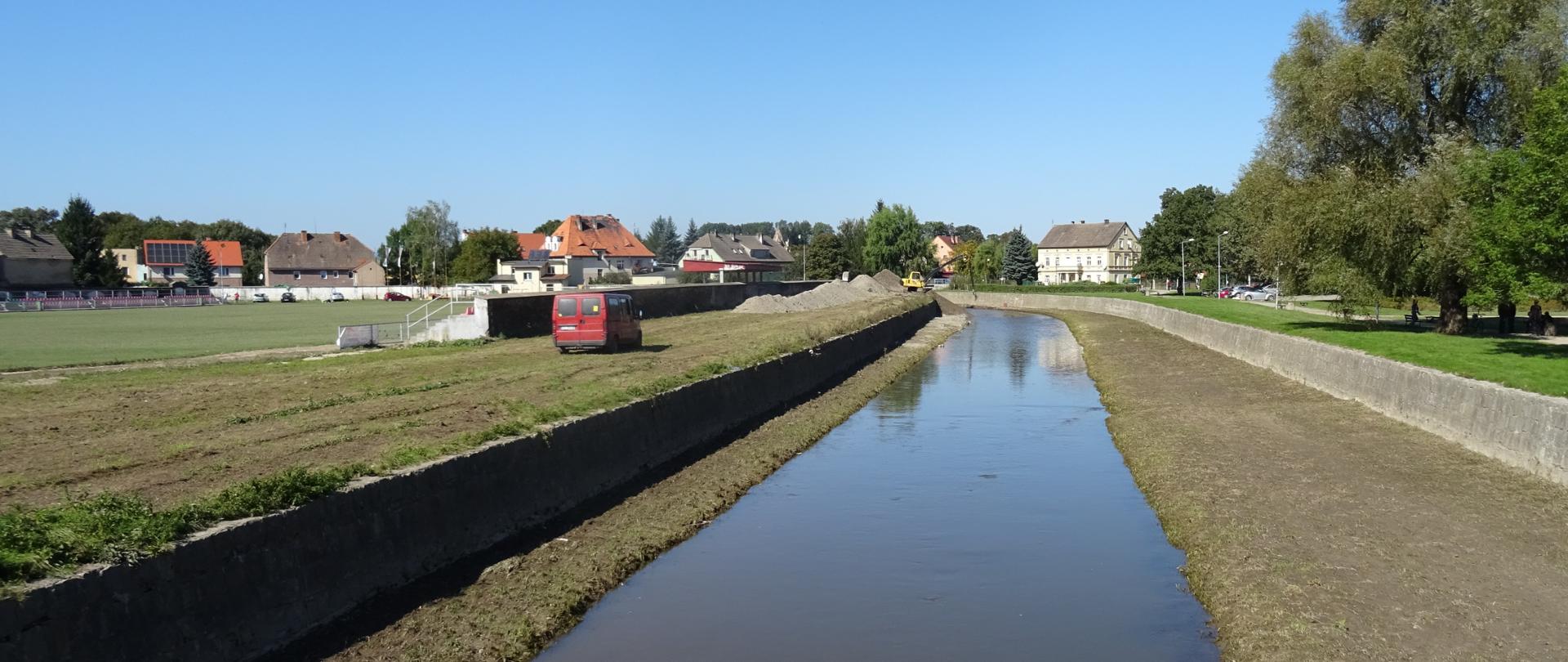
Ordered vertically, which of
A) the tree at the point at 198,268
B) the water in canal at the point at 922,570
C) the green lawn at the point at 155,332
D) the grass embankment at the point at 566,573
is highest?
the tree at the point at 198,268

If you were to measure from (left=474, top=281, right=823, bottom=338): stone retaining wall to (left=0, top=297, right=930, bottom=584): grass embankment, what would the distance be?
503 cm

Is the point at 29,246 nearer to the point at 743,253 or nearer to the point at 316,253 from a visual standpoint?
the point at 316,253

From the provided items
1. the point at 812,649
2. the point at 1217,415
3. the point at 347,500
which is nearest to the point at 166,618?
the point at 347,500

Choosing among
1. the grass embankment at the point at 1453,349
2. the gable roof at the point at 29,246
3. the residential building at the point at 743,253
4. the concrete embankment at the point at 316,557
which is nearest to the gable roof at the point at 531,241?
the residential building at the point at 743,253

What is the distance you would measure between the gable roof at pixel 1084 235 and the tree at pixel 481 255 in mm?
84091

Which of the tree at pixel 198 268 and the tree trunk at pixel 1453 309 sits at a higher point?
the tree at pixel 198 268

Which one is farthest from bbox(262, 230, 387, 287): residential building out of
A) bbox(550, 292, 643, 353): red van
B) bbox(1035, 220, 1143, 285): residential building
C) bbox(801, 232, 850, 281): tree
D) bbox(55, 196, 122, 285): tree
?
bbox(550, 292, 643, 353): red van

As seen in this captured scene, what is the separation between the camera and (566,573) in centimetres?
1357

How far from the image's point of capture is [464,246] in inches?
5172

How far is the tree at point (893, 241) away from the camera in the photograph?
464 feet

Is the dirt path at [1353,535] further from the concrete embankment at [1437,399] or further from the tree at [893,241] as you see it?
the tree at [893,241]

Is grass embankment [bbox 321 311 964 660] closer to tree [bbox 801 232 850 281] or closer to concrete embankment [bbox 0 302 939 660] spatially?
concrete embankment [bbox 0 302 939 660]

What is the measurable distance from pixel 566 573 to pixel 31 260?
336 feet

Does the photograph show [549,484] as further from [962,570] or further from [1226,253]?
[1226,253]
